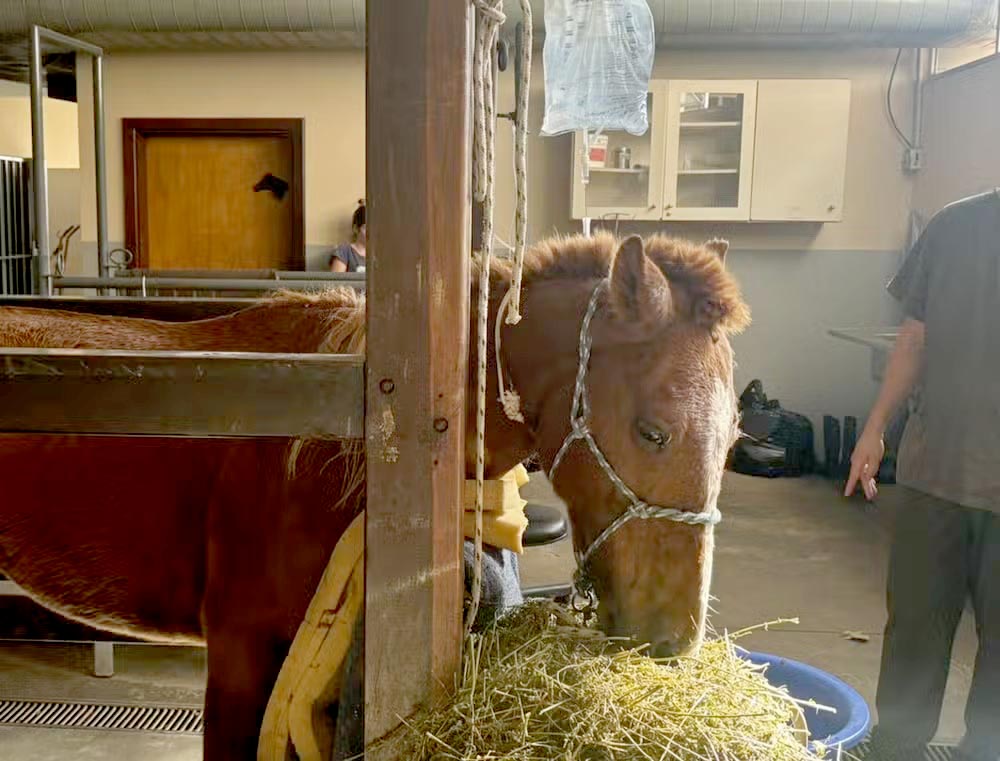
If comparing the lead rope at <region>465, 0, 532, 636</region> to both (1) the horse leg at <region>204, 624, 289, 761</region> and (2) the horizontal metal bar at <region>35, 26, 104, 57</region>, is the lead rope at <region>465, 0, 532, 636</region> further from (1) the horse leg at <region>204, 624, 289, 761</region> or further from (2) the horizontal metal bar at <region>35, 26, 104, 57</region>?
(2) the horizontal metal bar at <region>35, 26, 104, 57</region>

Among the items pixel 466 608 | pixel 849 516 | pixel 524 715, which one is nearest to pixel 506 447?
pixel 466 608

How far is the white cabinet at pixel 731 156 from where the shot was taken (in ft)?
18.9

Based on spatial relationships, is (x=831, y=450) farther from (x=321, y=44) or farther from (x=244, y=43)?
(x=244, y=43)

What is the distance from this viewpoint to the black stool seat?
2365mm

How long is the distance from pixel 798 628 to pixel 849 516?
1.64 meters

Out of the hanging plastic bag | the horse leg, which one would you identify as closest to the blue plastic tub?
the horse leg

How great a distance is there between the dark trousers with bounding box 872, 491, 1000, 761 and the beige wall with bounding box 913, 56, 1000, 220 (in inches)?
135

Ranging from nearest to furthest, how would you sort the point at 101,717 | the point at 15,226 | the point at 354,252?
the point at 101,717 → the point at 354,252 → the point at 15,226

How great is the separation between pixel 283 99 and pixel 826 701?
17.5 feet

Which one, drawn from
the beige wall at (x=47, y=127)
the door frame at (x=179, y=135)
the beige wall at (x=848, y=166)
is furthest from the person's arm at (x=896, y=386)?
the beige wall at (x=47, y=127)

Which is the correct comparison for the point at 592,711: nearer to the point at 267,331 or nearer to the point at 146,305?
the point at 267,331

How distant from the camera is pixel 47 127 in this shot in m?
8.27

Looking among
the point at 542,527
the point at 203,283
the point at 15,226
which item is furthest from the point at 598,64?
the point at 15,226

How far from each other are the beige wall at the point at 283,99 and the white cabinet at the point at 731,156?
1.53m
